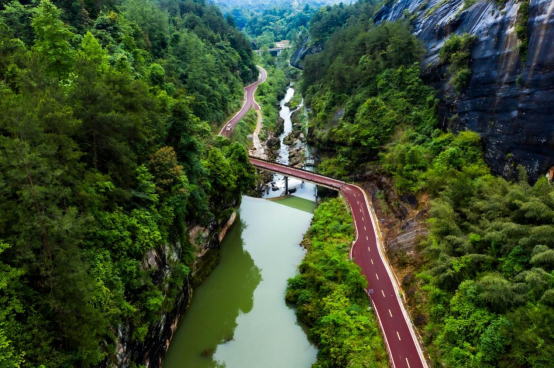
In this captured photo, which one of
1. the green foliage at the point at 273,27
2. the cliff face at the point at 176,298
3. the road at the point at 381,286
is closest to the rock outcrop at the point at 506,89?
the road at the point at 381,286

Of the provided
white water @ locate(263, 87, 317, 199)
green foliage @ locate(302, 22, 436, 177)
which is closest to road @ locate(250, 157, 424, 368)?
white water @ locate(263, 87, 317, 199)

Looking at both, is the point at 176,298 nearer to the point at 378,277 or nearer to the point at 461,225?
the point at 378,277

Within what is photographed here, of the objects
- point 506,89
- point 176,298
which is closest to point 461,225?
point 506,89

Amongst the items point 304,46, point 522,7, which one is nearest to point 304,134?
point 522,7

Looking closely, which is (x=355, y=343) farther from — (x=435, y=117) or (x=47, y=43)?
(x=47, y=43)

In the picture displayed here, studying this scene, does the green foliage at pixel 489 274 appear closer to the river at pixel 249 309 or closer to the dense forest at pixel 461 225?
the dense forest at pixel 461 225

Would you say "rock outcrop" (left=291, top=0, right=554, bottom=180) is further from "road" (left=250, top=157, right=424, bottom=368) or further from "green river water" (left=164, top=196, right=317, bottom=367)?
"green river water" (left=164, top=196, right=317, bottom=367)
